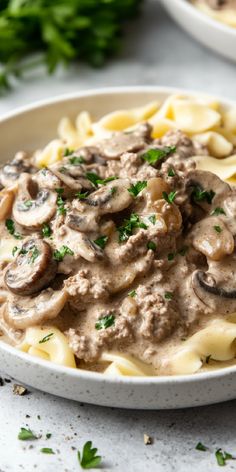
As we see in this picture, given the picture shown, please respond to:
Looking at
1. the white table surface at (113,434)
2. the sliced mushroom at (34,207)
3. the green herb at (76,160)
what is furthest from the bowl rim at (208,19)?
the white table surface at (113,434)

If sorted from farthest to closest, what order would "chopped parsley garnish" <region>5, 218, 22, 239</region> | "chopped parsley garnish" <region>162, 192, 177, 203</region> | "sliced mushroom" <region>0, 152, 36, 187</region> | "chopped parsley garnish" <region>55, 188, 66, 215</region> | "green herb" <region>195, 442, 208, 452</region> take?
"sliced mushroom" <region>0, 152, 36, 187</region> → "chopped parsley garnish" <region>5, 218, 22, 239</region> → "chopped parsley garnish" <region>55, 188, 66, 215</region> → "chopped parsley garnish" <region>162, 192, 177, 203</region> → "green herb" <region>195, 442, 208, 452</region>

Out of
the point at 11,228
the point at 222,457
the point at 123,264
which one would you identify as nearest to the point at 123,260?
the point at 123,264

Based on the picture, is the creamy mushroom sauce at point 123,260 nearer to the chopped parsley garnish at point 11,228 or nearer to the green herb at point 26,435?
the chopped parsley garnish at point 11,228

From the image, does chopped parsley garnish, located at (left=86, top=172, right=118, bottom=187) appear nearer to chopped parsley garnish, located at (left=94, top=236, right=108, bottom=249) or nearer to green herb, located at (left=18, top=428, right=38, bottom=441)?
chopped parsley garnish, located at (left=94, top=236, right=108, bottom=249)

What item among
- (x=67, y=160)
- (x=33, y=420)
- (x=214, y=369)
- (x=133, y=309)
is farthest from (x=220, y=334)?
(x=67, y=160)

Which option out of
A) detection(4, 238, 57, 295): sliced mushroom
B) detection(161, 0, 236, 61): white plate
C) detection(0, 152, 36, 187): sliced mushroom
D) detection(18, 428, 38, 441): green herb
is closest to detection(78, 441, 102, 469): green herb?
detection(18, 428, 38, 441): green herb

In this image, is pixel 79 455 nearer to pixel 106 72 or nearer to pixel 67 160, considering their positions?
pixel 67 160
